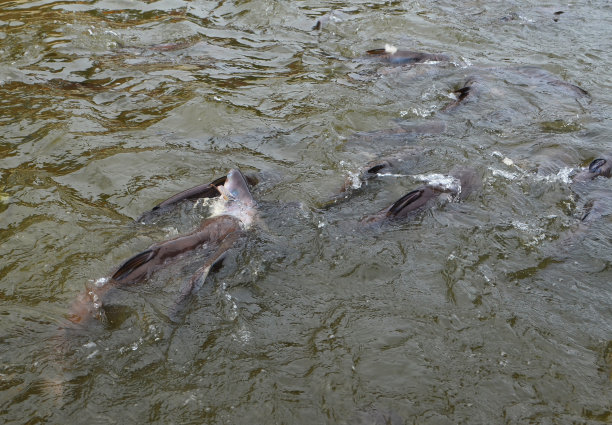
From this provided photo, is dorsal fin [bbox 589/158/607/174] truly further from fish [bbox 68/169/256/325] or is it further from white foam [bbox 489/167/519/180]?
fish [bbox 68/169/256/325]

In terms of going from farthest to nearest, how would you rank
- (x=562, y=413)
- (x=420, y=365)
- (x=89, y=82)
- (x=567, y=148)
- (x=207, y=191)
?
(x=89, y=82)
(x=567, y=148)
(x=207, y=191)
(x=420, y=365)
(x=562, y=413)

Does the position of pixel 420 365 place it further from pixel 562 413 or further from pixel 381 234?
pixel 381 234

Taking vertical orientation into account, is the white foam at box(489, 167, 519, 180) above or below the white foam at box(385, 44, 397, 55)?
below

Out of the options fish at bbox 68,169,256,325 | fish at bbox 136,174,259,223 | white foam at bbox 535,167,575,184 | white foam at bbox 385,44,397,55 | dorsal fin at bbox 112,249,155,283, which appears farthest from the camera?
white foam at bbox 385,44,397,55

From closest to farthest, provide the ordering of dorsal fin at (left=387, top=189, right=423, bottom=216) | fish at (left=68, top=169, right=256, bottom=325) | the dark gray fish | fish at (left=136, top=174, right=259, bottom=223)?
fish at (left=68, top=169, right=256, bottom=325) < dorsal fin at (left=387, top=189, right=423, bottom=216) < fish at (left=136, top=174, right=259, bottom=223) < the dark gray fish

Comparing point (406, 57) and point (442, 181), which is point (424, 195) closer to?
point (442, 181)

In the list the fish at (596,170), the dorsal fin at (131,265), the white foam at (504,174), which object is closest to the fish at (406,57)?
the white foam at (504,174)

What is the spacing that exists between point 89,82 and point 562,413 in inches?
288

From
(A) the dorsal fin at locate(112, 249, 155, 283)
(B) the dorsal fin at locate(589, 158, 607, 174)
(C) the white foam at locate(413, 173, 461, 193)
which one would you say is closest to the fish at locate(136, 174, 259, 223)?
(A) the dorsal fin at locate(112, 249, 155, 283)

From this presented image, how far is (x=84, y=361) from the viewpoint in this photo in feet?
12.4

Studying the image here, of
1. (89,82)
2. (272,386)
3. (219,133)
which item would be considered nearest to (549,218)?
(272,386)

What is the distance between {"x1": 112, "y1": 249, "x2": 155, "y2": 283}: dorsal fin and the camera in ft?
14.3

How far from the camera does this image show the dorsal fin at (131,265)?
171 inches

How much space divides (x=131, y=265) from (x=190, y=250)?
1.76 feet
